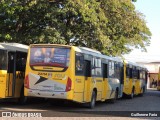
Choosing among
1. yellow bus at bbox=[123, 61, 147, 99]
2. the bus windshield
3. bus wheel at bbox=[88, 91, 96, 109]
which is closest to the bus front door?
the bus windshield

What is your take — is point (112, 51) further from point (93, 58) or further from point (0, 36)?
point (93, 58)

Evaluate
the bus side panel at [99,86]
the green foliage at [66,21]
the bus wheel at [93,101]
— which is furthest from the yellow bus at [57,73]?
the green foliage at [66,21]

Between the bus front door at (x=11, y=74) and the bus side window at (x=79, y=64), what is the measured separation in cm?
312

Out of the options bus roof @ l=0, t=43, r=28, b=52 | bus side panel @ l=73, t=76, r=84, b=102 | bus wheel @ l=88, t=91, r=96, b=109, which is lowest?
bus wheel @ l=88, t=91, r=96, b=109

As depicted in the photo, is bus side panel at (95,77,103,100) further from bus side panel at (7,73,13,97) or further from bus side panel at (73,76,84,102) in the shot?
bus side panel at (7,73,13,97)

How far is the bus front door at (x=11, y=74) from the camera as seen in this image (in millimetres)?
17922

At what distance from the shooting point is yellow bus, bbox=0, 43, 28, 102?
57.0 ft

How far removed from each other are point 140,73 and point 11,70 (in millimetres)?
19181

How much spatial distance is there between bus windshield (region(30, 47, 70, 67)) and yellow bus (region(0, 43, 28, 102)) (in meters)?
1.30

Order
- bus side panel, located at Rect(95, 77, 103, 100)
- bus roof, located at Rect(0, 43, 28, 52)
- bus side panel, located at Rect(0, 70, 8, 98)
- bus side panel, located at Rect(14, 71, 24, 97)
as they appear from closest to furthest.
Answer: bus side panel, located at Rect(0, 70, 8, 98)
bus roof, located at Rect(0, 43, 28, 52)
bus side panel, located at Rect(14, 71, 24, 97)
bus side panel, located at Rect(95, 77, 103, 100)

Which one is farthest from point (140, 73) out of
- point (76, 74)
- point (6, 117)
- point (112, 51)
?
point (6, 117)

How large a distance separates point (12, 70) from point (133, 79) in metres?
15.7

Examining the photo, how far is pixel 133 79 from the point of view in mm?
32031

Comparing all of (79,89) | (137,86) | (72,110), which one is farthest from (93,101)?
(137,86)
